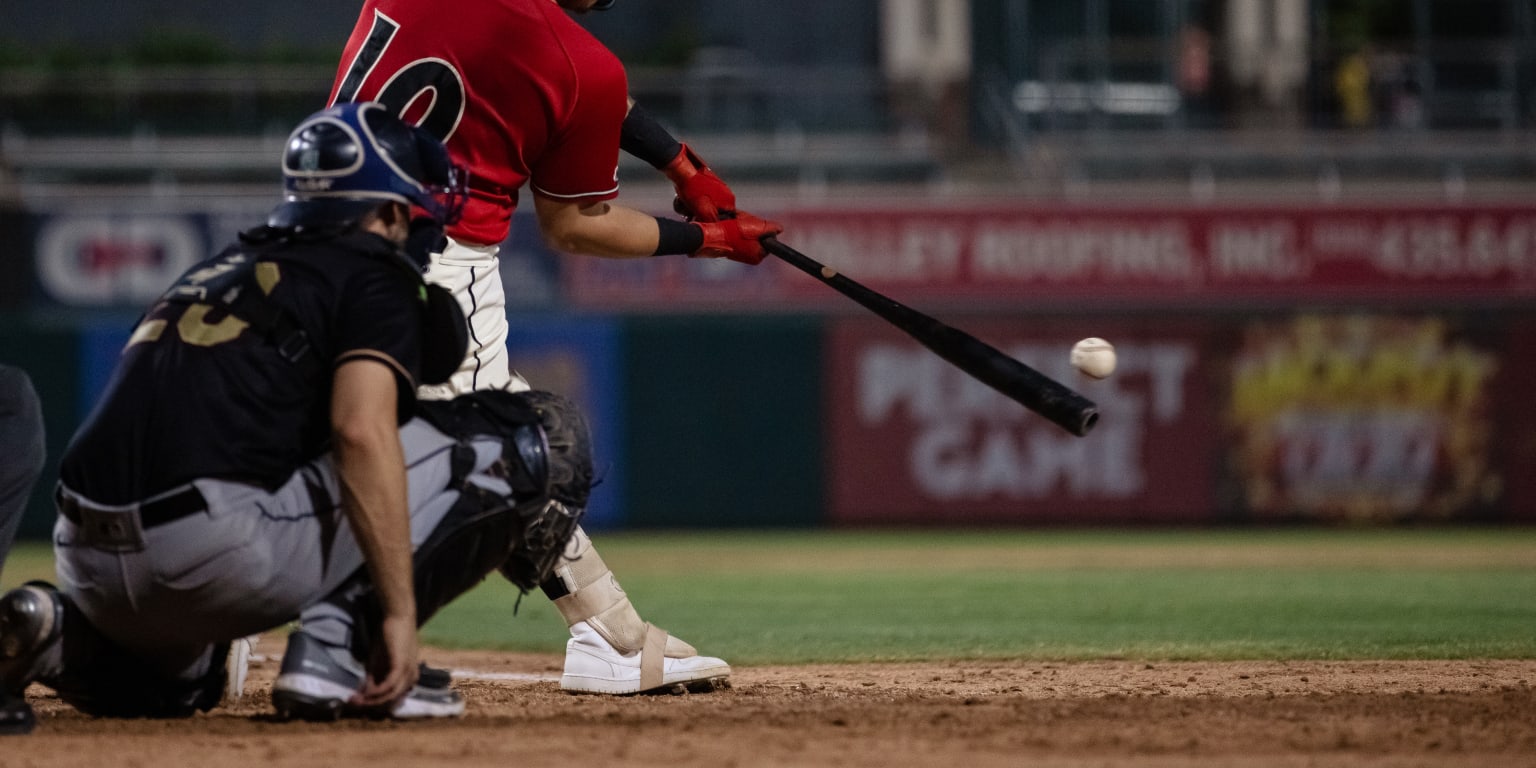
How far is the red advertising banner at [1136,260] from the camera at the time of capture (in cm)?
1493

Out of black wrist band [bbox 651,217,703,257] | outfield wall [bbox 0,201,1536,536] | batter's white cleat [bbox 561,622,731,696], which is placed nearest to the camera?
batter's white cleat [bbox 561,622,731,696]

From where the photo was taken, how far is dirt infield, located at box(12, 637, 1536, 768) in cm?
305

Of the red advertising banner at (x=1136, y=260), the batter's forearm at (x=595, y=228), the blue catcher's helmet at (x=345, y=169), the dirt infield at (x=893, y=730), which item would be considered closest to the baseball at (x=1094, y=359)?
the dirt infield at (x=893, y=730)

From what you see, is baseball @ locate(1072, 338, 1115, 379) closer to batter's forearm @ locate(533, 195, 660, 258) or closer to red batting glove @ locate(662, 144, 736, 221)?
red batting glove @ locate(662, 144, 736, 221)

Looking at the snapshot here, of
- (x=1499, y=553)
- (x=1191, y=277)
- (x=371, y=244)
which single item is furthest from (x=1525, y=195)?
(x=371, y=244)

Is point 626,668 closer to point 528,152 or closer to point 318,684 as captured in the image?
point 318,684

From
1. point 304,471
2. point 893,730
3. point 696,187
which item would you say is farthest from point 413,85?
point 893,730

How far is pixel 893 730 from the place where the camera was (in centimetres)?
340

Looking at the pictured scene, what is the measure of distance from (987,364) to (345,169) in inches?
66.9

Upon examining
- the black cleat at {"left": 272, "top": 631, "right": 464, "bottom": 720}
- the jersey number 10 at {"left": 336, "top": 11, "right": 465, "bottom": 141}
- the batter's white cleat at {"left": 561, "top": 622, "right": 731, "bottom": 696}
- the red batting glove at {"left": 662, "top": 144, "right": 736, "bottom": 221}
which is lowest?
the batter's white cleat at {"left": 561, "top": 622, "right": 731, "bottom": 696}

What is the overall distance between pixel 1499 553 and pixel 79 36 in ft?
49.9

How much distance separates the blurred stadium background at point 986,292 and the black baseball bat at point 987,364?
956 cm

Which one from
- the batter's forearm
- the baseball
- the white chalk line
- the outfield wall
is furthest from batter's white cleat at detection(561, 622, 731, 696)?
the outfield wall

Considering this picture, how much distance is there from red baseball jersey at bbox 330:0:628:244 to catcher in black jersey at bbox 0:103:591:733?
57cm
